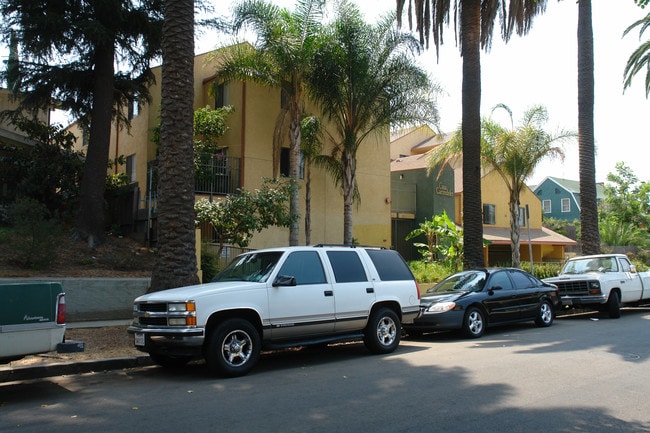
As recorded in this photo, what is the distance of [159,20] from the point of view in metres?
17.5

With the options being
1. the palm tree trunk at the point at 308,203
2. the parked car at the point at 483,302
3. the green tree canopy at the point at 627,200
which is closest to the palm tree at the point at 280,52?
the palm tree trunk at the point at 308,203

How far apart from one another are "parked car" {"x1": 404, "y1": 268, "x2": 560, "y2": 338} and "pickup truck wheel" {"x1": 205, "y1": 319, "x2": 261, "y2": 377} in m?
3.90

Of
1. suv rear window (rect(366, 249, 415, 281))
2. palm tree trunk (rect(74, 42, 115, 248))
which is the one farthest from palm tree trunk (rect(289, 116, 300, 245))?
suv rear window (rect(366, 249, 415, 281))

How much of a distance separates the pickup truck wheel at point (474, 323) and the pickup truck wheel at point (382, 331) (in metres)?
2.33

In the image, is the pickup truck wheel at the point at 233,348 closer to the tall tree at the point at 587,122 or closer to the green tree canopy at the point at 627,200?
the tall tree at the point at 587,122

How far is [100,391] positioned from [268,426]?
2950 mm

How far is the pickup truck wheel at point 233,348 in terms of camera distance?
770 cm

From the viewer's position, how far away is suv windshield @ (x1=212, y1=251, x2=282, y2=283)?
28.3 feet

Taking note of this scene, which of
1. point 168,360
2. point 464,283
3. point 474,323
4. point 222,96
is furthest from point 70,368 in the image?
point 222,96

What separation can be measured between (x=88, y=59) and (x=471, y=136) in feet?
39.8

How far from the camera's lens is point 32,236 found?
1325 cm

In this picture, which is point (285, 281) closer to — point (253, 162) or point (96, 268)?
point (96, 268)

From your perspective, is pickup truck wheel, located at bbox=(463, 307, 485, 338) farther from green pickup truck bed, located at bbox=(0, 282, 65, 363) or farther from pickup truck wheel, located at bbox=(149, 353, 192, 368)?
green pickup truck bed, located at bbox=(0, 282, 65, 363)

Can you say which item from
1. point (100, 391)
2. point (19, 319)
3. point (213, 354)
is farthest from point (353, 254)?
point (19, 319)
